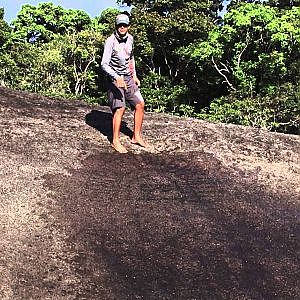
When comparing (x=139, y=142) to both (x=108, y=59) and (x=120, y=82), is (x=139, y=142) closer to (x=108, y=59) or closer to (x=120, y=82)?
(x=120, y=82)

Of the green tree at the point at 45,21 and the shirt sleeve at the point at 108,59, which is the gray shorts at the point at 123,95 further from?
the green tree at the point at 45,21

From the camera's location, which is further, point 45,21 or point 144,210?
point 45,21

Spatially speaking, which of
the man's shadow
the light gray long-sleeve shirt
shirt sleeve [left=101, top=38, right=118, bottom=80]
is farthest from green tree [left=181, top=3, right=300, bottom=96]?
shirt sleeve [left=101, top=38, right=118, bottom=80]

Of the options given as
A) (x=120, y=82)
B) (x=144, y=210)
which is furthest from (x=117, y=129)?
(x=144, y=210)

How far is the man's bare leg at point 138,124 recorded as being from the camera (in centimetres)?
800

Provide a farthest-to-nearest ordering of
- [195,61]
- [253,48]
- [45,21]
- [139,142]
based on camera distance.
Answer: [45,21]
[195,61]
[253,48]
[139,142]

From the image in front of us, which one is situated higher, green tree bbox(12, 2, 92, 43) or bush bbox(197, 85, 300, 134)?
green tree bbox(12, 2, 92, 43)

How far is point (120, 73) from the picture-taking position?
7.74 metres

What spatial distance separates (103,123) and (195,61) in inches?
816

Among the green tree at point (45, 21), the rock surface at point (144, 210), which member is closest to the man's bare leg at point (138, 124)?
the rock surface at point (144, 210)

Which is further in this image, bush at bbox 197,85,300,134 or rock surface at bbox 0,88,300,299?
bush at bbox 197,85,300,134

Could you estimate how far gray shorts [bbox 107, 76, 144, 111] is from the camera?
766 centimetres

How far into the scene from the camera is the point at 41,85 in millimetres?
31328

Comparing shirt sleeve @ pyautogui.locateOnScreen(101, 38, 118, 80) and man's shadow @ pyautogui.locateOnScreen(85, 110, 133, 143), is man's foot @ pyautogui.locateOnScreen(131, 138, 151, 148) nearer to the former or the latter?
man's shadow @ pyautogui.locateOnScreen(85, 110, 133, 143)
